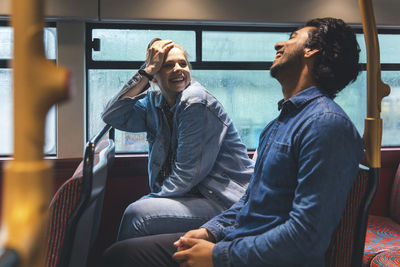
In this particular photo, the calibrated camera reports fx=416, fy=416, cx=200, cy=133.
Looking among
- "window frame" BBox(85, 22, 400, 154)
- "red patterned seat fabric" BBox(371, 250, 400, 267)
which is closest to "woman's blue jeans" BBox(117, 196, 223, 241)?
"red patterned seat fabric" BBox(371, 250, 400, 267)

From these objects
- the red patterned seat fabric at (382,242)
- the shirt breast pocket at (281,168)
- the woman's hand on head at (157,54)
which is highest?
the woman's hand on head at (157,54)

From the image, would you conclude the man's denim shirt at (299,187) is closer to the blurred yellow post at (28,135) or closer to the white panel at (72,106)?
the blurred yellow post at (28,135)

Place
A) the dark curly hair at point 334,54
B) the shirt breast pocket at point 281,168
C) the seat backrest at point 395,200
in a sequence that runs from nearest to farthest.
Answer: the shirt breast pocket at point 281,168, the dark curly hair at point 334,54, the seat backrest at point 395,200

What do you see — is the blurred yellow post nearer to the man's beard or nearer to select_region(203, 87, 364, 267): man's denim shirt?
select_region(203, 87, 364, 267): man's denim shirt

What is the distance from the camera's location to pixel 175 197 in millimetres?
2006

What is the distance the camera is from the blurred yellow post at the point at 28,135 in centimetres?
30

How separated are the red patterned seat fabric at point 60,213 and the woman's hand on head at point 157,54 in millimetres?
971

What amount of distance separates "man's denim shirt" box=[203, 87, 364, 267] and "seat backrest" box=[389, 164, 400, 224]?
1989mm

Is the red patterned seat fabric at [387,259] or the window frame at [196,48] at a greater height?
the window frame at [196,48]

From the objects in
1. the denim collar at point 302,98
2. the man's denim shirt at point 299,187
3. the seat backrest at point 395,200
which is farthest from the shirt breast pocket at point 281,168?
the seat backrest at point 395,200

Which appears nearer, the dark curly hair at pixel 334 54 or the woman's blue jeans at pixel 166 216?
the dark curly hair at pixel 334 54

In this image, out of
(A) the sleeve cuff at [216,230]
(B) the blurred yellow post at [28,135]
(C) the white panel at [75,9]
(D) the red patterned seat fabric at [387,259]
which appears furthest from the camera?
(C) the white panel at [75,9]

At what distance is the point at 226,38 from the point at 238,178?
5.80ft

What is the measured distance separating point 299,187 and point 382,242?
1552mm
